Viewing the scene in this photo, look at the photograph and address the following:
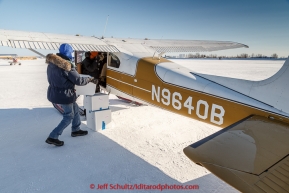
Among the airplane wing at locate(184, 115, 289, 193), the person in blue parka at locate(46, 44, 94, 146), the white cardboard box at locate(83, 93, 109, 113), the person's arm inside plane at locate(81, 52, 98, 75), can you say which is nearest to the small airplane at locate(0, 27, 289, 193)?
the airplane wing at locate(184, 115, 289, 193)

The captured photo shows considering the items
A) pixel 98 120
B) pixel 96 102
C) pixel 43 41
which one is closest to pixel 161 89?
pixel 96 102

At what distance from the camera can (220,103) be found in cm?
301

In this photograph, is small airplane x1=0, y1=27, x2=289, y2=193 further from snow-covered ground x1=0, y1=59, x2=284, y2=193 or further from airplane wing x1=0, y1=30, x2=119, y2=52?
snow-covered ground x1=0, y1=59, x2=284, y2=193

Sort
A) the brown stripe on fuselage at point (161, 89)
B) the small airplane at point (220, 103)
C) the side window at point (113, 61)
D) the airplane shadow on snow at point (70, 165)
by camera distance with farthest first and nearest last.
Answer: the side window at point (113, 61)
the brown stripe on fuselage at point (161, 89)
the airplane shadow on snow at point (70, 165)
the small airplane at point (220, 103)

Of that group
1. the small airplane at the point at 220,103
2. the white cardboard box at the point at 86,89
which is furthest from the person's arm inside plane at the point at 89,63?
the white cardboard box at the point at 86,89

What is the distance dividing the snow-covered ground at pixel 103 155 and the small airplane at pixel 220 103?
2.52 feet

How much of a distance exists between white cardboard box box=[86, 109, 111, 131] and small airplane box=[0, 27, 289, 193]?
831 millimetres

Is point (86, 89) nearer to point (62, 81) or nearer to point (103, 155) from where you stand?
point (62, 81)

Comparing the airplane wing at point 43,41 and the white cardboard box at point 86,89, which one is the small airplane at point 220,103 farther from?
the white cardboard box at point 86,89

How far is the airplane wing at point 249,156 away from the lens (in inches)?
53.7

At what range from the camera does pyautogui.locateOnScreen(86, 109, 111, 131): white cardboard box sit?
14.8 ft

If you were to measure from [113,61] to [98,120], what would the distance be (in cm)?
177

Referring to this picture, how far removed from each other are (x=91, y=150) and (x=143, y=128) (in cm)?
146

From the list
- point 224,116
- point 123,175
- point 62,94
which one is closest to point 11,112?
point 62,94
